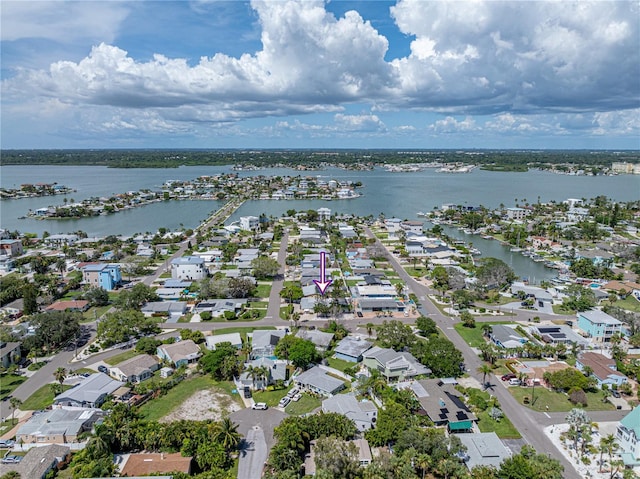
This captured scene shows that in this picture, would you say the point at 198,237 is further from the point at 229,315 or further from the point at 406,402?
the point at 406,402

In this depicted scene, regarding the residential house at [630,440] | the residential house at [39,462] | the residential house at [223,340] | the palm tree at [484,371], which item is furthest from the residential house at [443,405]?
the residential house at [39,462]

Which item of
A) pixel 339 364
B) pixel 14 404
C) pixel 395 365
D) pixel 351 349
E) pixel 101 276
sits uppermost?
pixel 101 276

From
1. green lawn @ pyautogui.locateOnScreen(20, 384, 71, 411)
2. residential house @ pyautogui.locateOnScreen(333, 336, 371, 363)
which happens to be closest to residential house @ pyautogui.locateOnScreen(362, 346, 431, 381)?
residential house @ pyautogui.locateOnScreen(333, 336, 371, 363)

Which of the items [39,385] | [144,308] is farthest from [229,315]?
[39,385]

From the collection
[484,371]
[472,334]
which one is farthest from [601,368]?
[472,334]

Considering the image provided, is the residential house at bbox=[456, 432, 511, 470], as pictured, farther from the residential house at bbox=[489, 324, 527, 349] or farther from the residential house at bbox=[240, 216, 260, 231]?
the residential house at bbox=[240, 216, 260, 231]

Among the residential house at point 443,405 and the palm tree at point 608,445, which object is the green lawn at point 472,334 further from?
the palm tree at point 608,445

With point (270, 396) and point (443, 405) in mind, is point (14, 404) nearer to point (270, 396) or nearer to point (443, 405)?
point (270, 396)
